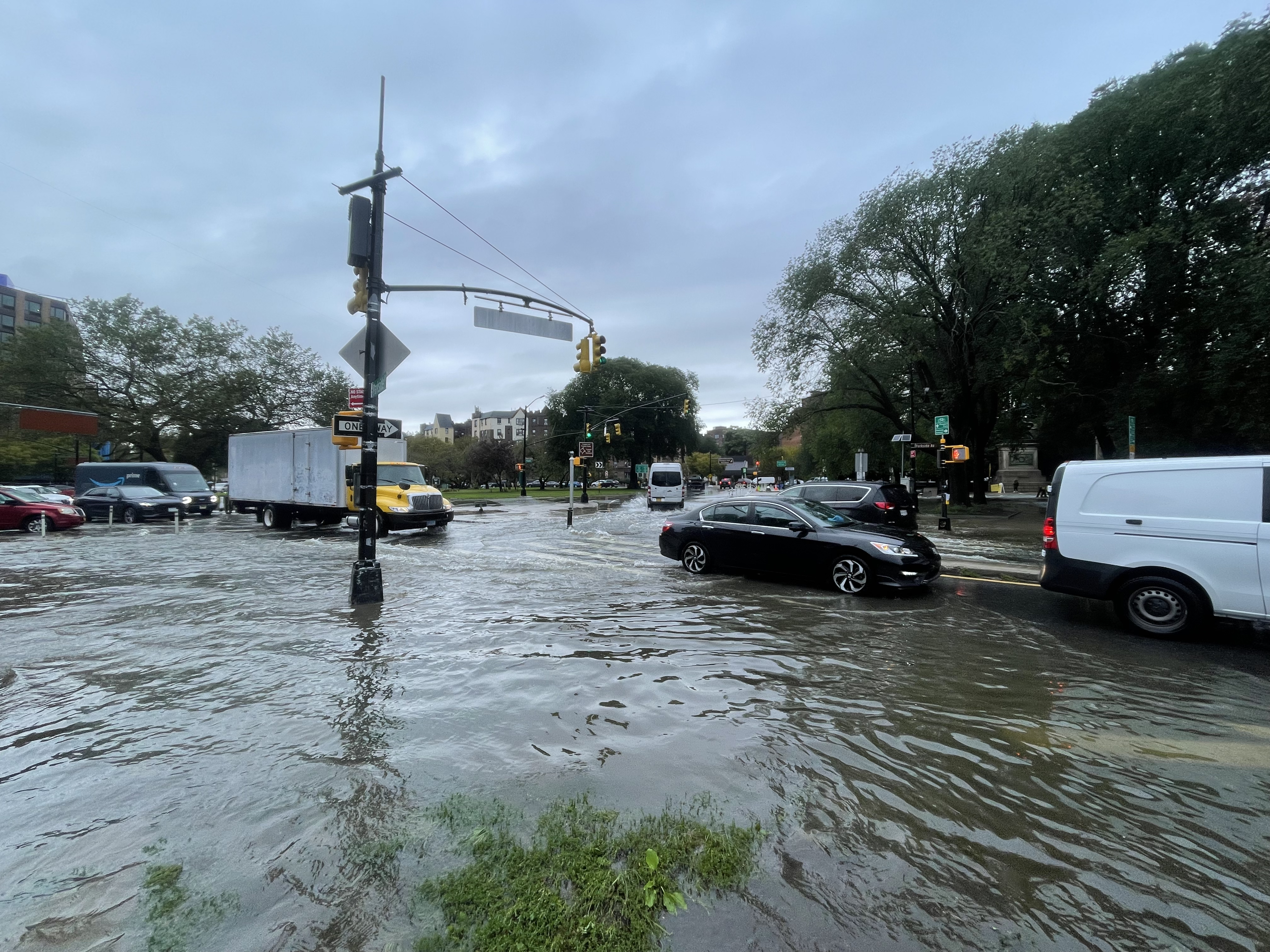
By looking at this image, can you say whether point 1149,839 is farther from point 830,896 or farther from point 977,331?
point 977,331

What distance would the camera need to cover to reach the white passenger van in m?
5.88

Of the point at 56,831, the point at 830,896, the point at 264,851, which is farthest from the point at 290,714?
the point at 830,896

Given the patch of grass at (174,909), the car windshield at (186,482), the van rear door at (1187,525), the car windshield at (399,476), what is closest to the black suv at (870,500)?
the van rear door at (1187,525)

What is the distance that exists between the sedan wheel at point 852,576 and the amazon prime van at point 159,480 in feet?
89.5

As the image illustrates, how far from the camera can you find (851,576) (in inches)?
345

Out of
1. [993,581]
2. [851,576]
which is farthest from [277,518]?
[993,581]

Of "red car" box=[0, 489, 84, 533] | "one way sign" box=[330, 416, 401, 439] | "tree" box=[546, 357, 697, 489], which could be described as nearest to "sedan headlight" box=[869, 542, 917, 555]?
"one way sign" box=[330, 416, 401, 439]

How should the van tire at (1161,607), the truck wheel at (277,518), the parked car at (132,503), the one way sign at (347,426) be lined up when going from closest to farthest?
1. the van tire at (1161,607)
2. the one way sign at (347,426)
3. the truck wheel at (277,518)
4. the parked car at (132,503)

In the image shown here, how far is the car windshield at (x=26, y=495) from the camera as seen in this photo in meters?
20.2

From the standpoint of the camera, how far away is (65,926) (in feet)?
7.38

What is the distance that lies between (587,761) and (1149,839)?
2787mm

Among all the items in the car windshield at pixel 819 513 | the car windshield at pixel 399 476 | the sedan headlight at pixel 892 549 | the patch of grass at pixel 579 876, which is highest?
the car windshield at pixel 399 476

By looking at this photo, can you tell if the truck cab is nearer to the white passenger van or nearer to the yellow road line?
the yellow road line

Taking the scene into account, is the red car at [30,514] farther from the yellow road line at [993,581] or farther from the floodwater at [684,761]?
the yellow road line at [993,581]
